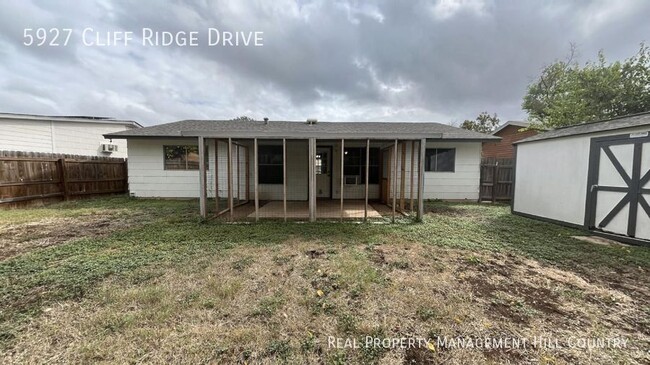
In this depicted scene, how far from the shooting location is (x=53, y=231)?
4.87m

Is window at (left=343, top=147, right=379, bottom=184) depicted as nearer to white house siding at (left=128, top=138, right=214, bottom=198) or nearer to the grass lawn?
the grass lawn

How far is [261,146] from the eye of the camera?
905 cm

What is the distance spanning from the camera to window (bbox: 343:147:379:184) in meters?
9.32

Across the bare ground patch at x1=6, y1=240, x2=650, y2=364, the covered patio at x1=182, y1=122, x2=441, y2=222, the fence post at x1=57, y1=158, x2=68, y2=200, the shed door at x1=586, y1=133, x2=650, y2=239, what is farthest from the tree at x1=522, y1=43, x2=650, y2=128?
the fence post at x1=57, y1=158, x2=68, y2=200

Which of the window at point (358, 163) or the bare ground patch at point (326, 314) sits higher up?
the window at point (358, 163)

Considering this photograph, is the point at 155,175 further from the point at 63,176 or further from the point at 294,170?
the point at 294,170

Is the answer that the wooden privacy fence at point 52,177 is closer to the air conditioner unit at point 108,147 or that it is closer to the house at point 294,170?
the house at point 294,170

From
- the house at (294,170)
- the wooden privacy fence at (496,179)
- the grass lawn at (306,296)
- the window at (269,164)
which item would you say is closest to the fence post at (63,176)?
the house at (294,170)

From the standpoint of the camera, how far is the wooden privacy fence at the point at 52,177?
6855 mm

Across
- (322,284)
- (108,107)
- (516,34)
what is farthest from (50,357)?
(108,107)

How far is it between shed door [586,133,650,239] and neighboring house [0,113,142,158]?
19188mm

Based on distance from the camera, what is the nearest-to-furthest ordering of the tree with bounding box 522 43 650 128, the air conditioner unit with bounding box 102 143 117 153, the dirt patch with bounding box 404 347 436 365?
the dirt patch with bounding box 404 347 436 365, the air conditioner unit with bounding box 102 143 117 153, the tree with bounding box 522 43 650 128

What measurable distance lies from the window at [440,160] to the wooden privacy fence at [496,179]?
1230 mm

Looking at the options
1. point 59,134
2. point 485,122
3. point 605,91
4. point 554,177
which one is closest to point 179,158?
point 59,134
